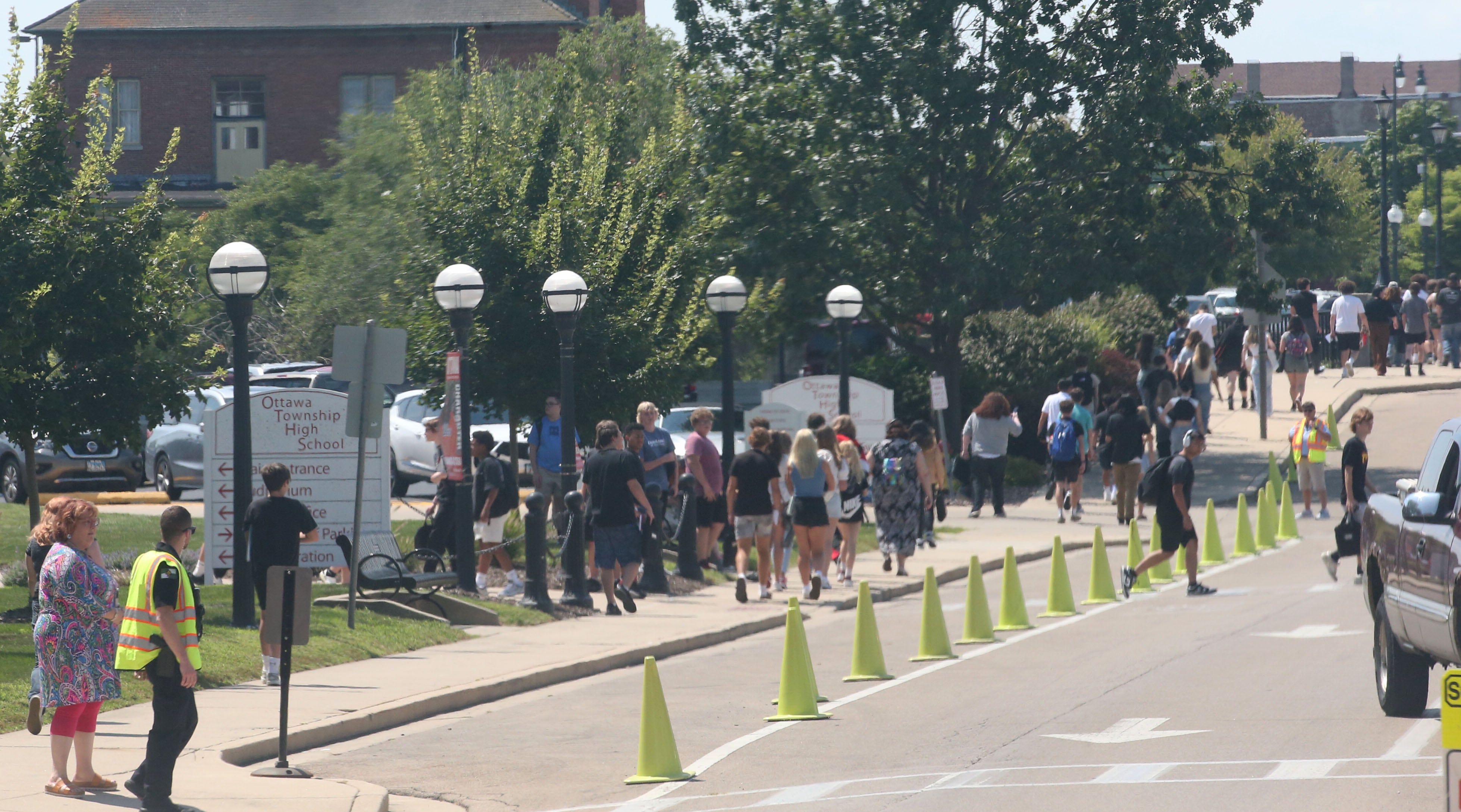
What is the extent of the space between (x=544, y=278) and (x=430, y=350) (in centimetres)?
172

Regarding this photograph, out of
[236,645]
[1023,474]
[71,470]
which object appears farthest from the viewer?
[1023,474]

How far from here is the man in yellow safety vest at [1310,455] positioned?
24.8 m

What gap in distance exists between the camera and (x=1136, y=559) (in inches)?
739

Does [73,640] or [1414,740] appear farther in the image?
[1414,740]

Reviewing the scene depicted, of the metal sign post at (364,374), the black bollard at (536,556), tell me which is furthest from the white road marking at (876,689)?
the metal sign post at (364,374)

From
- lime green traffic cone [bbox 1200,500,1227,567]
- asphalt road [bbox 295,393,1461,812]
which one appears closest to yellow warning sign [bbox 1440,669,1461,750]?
asphalt road [bbox 295,393,1461,812]

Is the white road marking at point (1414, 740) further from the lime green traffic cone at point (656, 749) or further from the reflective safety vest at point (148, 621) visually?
the reflective safety vest at point (148, 621)

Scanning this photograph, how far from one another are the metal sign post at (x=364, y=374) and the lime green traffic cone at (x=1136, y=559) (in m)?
7.65

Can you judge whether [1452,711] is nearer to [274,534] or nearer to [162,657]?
[162,657]

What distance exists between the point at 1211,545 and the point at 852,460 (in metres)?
5.17

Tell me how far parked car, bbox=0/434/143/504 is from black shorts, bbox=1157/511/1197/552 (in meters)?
16.8

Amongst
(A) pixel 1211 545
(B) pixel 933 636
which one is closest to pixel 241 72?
(A) pixel 1211 545

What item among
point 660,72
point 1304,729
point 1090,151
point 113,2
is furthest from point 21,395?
point 113,2

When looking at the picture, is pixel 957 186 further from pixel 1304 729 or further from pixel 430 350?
pixel 1304 729
